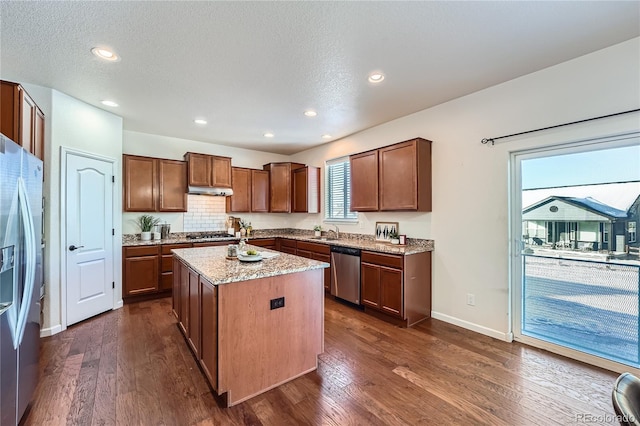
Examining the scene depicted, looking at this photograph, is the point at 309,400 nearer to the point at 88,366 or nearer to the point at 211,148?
the point at 88,366

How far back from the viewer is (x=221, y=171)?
5.09m

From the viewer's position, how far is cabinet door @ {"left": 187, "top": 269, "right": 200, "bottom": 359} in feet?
7.55

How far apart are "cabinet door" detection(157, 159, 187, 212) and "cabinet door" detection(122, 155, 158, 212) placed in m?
0.09

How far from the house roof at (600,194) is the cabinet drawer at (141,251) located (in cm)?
491

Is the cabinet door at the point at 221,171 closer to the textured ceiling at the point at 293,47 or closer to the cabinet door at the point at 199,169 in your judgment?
the cabinet door at the point at 199,169

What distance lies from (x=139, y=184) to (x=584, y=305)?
18.9ft

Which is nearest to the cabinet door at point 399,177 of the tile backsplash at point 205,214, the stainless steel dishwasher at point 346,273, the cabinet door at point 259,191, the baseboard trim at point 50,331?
the stainless steel dishwasher at point 346,273

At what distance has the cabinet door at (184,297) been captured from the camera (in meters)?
2.67

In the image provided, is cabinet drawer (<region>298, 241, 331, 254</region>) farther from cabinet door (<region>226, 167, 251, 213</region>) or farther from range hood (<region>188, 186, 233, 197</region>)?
range hood (<region>188, 186, 233, 197</region>)

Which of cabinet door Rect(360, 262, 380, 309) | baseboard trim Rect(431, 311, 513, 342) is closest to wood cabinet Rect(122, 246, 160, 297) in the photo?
cabinet door Rect(360, 262, 380, 309)

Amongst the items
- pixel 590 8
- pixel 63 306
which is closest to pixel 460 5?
pixel 590 8

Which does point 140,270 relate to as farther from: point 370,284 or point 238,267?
point 370,284

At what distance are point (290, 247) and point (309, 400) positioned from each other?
134 inches

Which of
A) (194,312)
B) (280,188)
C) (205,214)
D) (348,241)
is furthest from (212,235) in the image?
(194,312)
